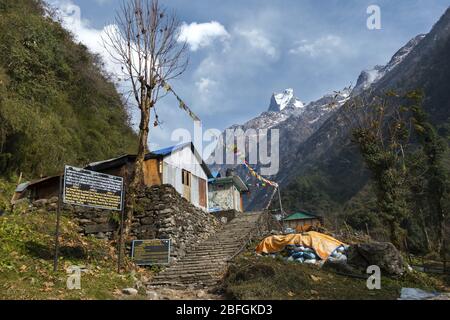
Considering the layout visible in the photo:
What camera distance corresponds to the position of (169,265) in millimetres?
14812

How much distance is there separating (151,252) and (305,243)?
588 centimetres

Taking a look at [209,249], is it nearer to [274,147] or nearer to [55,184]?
[55,184]

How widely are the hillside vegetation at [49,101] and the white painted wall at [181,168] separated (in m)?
7.25

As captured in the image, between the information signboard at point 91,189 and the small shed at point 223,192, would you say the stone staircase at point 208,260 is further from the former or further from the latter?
the small shed at point 223,192

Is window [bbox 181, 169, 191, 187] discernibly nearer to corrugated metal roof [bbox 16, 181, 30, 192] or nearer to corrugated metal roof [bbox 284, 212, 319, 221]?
corrugated metal roof [bbox 16, 181, 30, 192]

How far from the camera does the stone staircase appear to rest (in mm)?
12678

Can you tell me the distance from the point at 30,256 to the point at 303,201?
62.3 m

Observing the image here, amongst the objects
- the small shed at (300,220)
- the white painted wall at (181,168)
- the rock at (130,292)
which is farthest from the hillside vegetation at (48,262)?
the small shed at (300,220)

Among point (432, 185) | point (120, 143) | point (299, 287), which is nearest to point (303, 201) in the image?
point (432, 185)

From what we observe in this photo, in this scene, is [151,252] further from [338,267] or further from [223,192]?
[223,192]

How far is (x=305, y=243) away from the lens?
15.5 meters

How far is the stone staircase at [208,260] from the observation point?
41.6ft

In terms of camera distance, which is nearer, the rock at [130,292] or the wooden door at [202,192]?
the rock at [130,292]

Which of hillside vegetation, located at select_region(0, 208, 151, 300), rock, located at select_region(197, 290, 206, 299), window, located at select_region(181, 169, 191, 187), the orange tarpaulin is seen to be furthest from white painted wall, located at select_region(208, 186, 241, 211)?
rock, located at select_region(197, 290, 206, 299)
